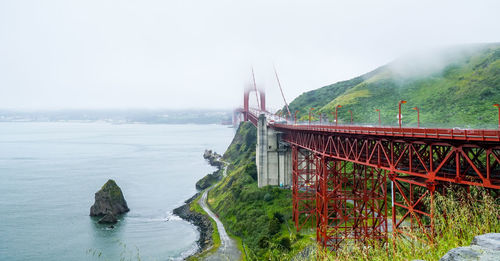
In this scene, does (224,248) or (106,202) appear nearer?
(224,248)

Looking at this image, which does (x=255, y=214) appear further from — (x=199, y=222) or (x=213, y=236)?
(x=199, y=222)

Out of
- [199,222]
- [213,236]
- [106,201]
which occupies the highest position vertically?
[106,201]

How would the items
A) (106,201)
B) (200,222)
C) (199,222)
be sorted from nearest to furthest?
1. (200,222)
2. (199,222)
3. (106,201)

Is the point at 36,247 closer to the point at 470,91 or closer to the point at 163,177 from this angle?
the point at 163,177

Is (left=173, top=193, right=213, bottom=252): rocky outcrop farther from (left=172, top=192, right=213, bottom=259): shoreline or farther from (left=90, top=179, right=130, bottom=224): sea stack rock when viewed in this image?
(left=90, top=179, right=130, bottom=224): sea stack rock

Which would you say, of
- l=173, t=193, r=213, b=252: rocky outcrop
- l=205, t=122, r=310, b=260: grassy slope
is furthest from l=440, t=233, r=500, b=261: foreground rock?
l=173, t=193, r=213, b=252: rocky outcrop

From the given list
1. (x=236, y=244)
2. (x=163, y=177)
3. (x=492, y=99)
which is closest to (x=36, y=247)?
(x=236, y=244)

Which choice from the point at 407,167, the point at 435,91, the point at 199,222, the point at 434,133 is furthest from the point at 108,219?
the point at 435,91
